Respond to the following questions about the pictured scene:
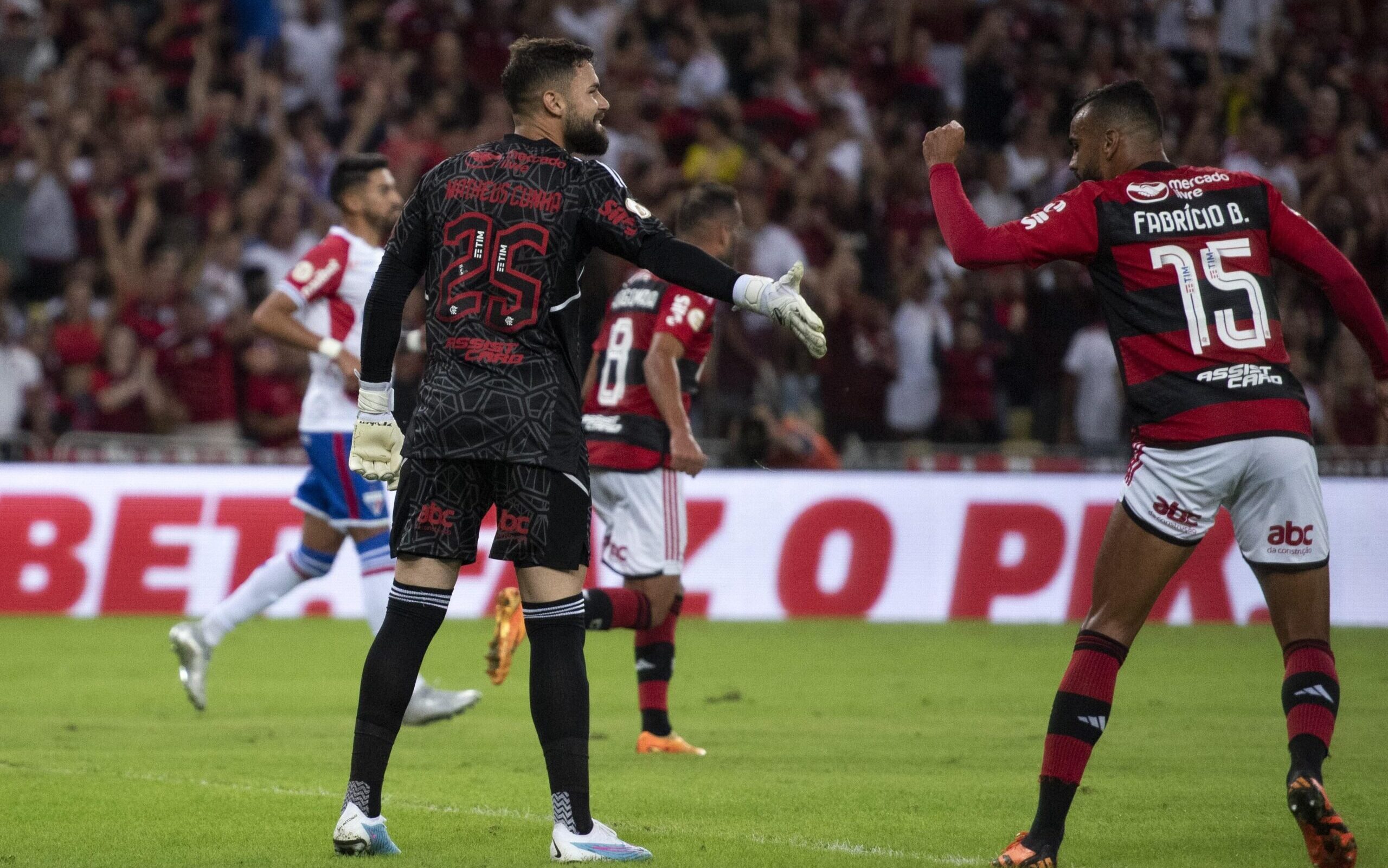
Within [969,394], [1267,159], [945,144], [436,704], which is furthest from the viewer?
[1267,159]

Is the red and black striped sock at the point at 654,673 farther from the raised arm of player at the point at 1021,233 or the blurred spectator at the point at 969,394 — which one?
the blurred spectator at the point at 969,394

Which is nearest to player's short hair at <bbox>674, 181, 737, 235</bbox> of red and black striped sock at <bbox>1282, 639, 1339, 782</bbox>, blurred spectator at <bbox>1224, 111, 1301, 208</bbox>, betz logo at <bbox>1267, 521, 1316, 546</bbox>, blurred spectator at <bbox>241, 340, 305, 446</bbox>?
betz logo at <bbox>1267, 521, 1316, 546</bbox>

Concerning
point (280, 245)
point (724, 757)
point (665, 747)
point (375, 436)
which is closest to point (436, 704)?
point (665, 747)

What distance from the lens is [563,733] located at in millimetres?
4965

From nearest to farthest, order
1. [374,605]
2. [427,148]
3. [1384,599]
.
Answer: [374,605]
[1384,599]
[427,148]

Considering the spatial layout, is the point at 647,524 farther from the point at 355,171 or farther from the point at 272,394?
the point at 272,394

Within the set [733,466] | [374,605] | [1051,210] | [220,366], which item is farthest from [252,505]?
[1051,210]

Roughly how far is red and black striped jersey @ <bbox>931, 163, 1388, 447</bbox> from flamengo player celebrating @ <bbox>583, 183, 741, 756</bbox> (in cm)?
272

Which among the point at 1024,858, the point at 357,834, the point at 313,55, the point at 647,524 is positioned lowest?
the point at 357,834

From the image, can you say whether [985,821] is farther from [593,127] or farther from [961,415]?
[961,415]

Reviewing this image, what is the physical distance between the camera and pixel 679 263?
4926 millimetres

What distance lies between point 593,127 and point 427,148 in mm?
11560

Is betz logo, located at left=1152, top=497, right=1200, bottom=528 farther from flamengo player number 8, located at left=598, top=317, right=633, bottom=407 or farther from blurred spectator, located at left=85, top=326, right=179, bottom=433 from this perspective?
blurred spectator, located at left=85, top=326, right=179, bottom=433

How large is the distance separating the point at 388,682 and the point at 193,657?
4023 millimetres
